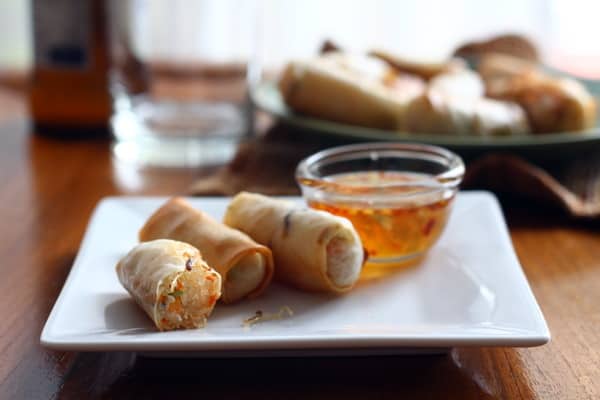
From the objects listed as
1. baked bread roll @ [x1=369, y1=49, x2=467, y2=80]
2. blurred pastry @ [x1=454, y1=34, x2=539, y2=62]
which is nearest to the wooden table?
baked bread roll @ [x1=369, y1=49, x2=467, y2=80]

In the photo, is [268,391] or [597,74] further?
[597,74]

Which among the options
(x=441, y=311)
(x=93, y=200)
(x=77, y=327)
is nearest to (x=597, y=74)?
(x=93, y=200)

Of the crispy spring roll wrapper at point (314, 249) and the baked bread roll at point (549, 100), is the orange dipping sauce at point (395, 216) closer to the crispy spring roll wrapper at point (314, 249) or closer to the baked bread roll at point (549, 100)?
the crispy spring roll wrapper at point (314, 249)

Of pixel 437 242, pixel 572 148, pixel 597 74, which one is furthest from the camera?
pixel 597 74

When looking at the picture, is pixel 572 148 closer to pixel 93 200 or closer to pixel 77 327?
pixel 93 200

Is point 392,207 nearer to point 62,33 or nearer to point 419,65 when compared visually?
point 419,65

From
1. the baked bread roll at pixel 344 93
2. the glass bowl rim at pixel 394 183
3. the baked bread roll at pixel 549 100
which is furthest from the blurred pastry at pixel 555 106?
the glass bowl rim at pixel 394 183

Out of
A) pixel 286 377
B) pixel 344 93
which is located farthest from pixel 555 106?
pixel 286 377
